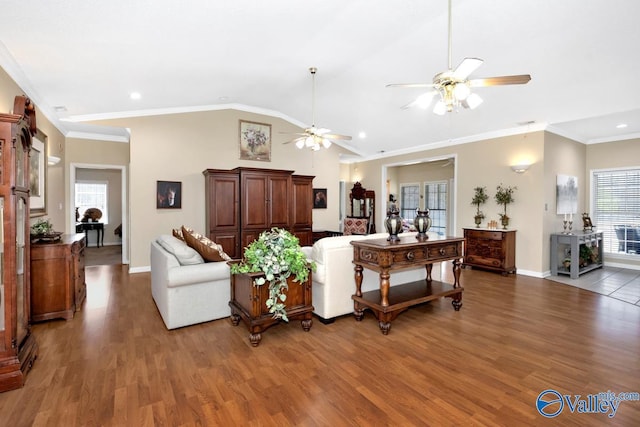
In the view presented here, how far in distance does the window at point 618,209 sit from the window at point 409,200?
4.44 m

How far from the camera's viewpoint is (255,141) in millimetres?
7023

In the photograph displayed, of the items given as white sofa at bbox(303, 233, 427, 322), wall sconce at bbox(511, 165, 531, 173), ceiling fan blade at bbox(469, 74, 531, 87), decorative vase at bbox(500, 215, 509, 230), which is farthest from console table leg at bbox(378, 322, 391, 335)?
wall sconce at bbox(511, 165, 531, 173)

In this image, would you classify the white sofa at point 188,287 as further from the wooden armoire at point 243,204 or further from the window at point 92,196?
the window at point 92,196

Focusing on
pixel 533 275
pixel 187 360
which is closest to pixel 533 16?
pixel 533 275

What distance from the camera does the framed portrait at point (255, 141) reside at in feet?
22.6

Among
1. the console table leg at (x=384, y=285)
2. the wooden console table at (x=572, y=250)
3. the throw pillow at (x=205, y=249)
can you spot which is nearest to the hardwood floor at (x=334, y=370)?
the console table leg at (x=384, y=285)

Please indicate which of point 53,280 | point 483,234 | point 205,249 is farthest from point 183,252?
point 483,234

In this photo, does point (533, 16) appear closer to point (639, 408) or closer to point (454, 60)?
point (454, 60)

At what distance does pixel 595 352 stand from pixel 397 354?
5.75 ft

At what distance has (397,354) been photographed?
2.70m

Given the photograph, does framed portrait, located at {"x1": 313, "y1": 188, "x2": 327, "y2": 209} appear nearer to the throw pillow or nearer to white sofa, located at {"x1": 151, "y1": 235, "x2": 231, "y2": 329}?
the throw pillow

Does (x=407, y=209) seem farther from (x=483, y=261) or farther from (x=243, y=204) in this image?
(x=243, y=204)

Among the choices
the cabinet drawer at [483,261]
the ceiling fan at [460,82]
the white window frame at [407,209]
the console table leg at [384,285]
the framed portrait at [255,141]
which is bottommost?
the cabinet drawer at [483,261]

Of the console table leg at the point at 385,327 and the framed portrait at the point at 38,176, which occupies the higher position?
the framed portrait at the point at 38,176
